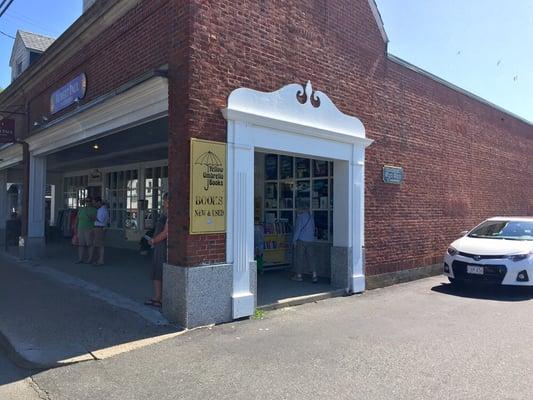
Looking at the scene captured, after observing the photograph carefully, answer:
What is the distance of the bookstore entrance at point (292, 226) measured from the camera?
9555 millimetres

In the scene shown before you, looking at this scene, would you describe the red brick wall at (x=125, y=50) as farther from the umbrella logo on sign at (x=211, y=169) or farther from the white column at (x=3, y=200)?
the white column at (x=3, y=200)

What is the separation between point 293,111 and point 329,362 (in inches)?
168

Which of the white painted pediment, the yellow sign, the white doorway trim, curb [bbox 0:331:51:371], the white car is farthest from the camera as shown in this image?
the white car

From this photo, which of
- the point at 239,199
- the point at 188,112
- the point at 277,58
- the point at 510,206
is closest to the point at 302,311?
the point at 239,199

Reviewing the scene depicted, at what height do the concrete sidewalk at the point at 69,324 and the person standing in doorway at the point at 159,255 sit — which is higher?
the person standing in doorway at the point at 159,255

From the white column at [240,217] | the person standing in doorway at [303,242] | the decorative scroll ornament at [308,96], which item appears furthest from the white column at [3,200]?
the white column at [240,217]

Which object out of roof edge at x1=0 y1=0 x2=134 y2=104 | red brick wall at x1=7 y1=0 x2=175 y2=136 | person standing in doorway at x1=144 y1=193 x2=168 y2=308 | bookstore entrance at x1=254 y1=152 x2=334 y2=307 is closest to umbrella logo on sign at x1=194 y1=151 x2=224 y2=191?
person standing in doorway at x1=144 y1=193 x2=168 y2=308

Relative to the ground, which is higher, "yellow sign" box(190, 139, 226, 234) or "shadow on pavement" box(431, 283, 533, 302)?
"yellow sign" box(190, 139, 226, 234)

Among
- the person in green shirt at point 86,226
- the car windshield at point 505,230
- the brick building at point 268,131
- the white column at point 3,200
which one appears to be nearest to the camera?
the brick building at point 268,131

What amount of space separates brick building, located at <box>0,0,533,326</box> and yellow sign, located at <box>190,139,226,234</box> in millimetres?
60

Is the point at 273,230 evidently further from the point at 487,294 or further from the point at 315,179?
the point at 487,294

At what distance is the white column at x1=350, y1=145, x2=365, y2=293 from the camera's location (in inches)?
358

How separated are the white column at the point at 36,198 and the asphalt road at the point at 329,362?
8678 millimetres

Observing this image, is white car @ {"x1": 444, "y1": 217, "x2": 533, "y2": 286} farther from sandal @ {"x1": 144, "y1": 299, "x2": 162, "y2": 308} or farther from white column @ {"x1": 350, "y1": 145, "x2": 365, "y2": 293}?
sandal @ {"x1": 144, "y1": 299, "x2": 162, "y2": 308}
